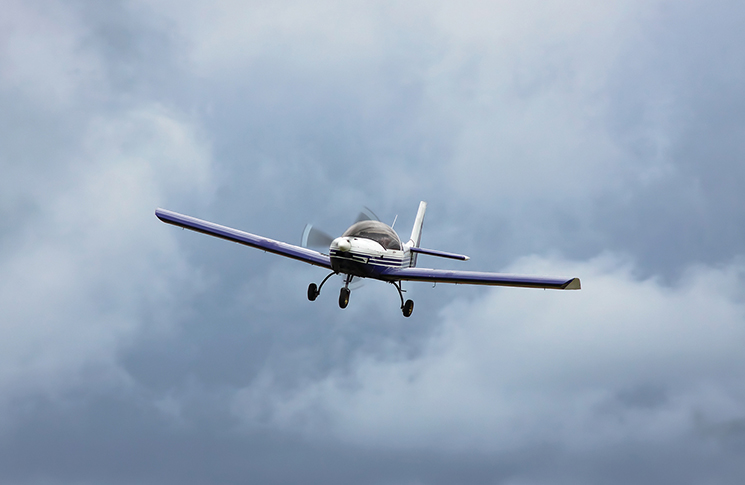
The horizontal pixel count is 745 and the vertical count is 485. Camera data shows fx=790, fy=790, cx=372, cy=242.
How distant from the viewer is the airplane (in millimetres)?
28312

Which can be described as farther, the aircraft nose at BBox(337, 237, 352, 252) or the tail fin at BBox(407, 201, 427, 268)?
the tail fin at BBox(407, 201, 427, 268)

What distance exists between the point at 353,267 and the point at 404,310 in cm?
408

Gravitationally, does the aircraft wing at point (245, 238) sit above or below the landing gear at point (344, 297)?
above

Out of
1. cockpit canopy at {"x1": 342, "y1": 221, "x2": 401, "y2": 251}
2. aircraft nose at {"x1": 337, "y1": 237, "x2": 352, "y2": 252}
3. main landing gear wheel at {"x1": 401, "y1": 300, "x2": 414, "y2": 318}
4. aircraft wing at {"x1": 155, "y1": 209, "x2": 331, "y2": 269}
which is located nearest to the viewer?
aircraft nose at {"x1": 337, "y1": 237, "x2": 352, "y2": 252}

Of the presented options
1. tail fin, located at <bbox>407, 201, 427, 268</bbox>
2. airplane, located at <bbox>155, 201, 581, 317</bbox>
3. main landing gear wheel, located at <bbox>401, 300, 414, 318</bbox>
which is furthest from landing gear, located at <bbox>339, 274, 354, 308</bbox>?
tail fin, located at <bbox>407, 201, 427, 268</bbox>

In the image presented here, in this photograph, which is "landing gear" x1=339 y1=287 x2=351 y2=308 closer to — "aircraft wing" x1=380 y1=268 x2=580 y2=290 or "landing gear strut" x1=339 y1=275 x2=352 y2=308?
"landing gear strut" x1=339 y1=275 x2=352 y2=308

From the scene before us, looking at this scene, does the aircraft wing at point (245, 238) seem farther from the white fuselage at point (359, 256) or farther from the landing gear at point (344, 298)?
the white fuselage at point (359, 256)

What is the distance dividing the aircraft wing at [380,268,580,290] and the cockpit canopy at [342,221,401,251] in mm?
987

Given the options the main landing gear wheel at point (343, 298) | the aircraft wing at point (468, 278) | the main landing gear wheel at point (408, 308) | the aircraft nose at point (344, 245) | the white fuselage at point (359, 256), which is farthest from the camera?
the main landing gear wheel at point (408, 308)

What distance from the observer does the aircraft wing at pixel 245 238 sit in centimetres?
3178

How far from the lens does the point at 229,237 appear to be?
3369 centimetres

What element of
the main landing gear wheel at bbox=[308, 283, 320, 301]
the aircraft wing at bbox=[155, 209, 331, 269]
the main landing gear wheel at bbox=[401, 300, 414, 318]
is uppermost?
the aircraft wing at bbox=[155, 209, 331, 269]

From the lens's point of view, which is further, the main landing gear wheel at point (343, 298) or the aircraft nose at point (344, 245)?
the main landing gear wheel at point (343, 298)

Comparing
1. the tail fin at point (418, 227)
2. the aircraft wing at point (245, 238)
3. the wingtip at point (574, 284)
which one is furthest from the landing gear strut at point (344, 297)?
the tail fin at point (418, 227)
